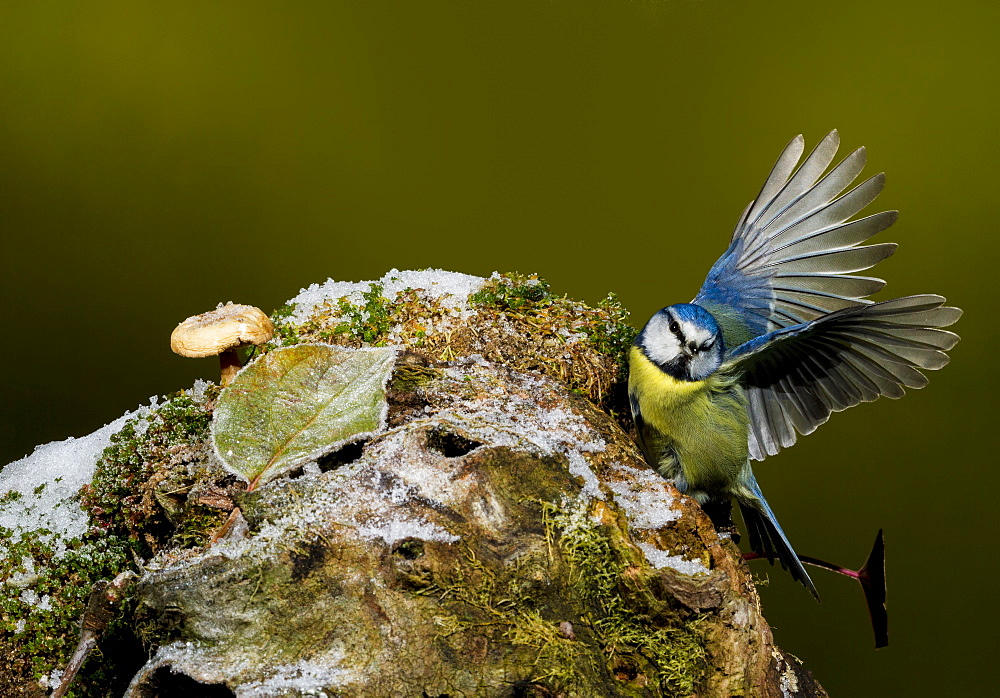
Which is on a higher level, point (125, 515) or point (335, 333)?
point (335, 333)

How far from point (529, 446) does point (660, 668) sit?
1.50ft

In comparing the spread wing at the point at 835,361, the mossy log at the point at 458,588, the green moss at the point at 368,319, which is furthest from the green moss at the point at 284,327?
the spread wing at the point at 835,361

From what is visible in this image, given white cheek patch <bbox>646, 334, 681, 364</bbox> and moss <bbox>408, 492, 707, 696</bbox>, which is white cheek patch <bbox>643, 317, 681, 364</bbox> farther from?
moss <bbox>408, 492, 707, 696</bbox>

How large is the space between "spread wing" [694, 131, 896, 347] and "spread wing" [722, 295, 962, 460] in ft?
0.61

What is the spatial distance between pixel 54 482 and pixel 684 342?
5.12 feet

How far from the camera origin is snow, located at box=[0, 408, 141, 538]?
1.82m

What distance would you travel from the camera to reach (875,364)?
1.66 metres

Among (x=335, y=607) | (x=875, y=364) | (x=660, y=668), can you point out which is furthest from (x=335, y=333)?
(x=875, y=364)

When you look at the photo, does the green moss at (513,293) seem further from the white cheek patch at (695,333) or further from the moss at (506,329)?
the white cheek patch at (695,333)

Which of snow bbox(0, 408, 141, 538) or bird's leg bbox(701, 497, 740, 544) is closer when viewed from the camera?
snow bbox(0, 408, 141, 538)

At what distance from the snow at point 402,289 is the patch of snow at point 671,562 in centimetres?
82

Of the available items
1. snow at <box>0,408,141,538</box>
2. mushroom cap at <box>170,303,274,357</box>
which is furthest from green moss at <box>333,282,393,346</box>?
snow at <box>0,408,141,538</box>

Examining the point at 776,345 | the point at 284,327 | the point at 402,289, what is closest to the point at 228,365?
the point at 284,327

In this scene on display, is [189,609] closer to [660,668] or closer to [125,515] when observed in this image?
[125,515]
